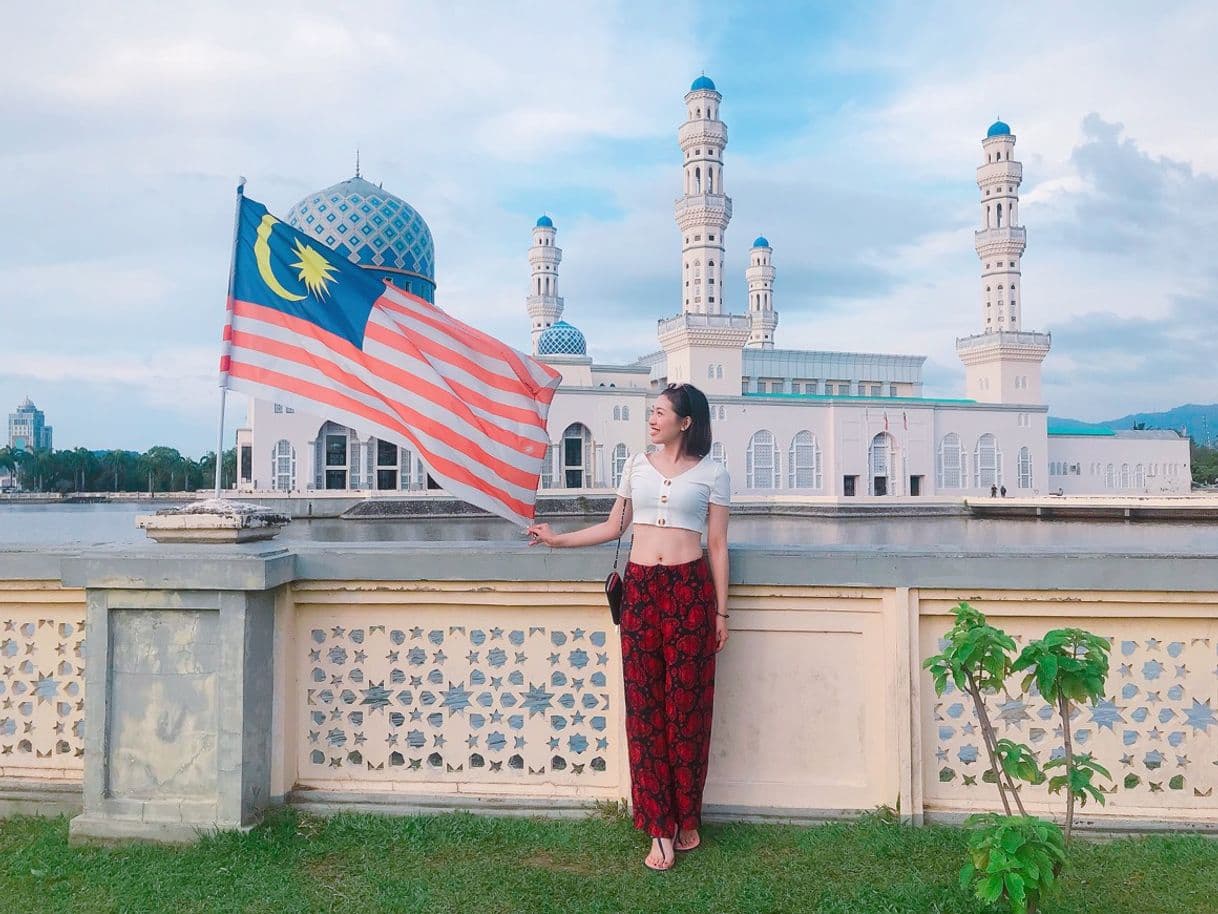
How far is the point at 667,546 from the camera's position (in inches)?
101

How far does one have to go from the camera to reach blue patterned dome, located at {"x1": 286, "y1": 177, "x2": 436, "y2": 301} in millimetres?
35281

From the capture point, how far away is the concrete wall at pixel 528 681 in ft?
8.73

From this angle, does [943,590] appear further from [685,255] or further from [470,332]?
[685,255]

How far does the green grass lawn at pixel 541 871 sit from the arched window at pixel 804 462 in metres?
41.9

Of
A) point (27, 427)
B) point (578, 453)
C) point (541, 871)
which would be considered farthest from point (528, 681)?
point (27, 427)

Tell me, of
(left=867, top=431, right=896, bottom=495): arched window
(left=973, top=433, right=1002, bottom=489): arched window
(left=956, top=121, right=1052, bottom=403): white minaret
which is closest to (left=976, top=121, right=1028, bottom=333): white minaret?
(left=956, top=121, right=1052, bottom=403): white minaret

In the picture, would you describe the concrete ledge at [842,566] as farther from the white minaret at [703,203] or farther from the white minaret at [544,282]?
the white minaret at [544,282]

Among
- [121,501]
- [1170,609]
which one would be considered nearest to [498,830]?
[1170,609]

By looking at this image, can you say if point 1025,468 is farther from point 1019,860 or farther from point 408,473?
point 1019,860

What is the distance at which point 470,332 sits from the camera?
125 inches

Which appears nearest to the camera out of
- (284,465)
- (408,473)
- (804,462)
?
(284,465)

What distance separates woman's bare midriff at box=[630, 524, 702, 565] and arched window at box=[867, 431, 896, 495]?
43411 mm

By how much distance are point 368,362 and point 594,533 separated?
37.9 inches

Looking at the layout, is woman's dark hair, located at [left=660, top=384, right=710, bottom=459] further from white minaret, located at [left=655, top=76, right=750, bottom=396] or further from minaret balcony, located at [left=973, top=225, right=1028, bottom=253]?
minaret balcony, located at [left=973, top=225, right=1028, bottom=253]
